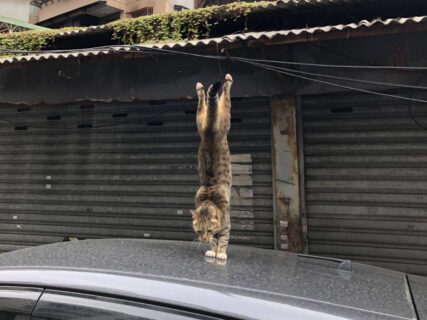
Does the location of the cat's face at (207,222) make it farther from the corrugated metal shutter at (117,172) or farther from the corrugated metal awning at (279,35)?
the corrugated metal shutter at (117,172)

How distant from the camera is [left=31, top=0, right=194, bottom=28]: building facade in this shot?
21.0m

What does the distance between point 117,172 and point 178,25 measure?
8.97ft

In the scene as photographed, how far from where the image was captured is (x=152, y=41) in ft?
17.5

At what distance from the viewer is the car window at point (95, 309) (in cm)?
113

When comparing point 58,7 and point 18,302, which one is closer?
point 18,302

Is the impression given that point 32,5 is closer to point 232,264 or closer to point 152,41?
point 152,41

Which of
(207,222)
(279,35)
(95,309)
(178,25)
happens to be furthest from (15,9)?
(95,309)

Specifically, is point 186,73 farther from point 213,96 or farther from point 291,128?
point 213,96

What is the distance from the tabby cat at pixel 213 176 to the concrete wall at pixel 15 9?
2231 centimetres

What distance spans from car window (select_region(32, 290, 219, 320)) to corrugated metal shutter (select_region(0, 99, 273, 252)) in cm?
378

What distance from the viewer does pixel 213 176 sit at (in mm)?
2545

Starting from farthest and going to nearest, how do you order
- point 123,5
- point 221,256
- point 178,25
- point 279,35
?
point 123,5 → point 178,25 → point 279,35 → point 221,256

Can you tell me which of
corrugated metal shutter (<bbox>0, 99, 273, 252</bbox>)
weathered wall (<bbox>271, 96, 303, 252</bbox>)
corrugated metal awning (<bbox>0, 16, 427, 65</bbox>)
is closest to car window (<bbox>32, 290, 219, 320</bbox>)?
corrugated metal awning (<bbox>0, 16, 427, 65</bbox>)

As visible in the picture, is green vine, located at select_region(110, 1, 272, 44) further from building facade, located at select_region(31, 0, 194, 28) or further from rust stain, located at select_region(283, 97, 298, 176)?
building facade, located at select_region(31, 0, 194, 28)
